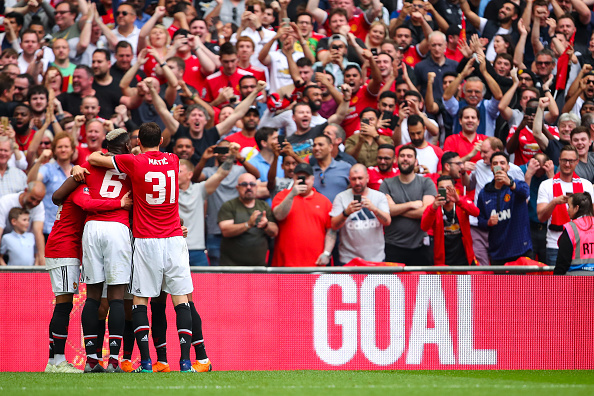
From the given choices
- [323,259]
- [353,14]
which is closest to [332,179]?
[323,259]

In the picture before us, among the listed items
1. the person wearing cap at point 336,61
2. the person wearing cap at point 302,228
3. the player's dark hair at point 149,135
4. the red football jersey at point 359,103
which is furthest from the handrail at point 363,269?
the person wearing cap at point 336,61

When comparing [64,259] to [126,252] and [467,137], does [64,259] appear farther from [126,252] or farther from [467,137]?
[467,137]

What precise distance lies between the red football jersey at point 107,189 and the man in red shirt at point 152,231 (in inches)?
5.2

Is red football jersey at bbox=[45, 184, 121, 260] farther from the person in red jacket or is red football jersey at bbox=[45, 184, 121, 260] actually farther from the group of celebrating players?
the person in red jacket

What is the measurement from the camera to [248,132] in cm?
1328

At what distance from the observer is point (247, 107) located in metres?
13.0

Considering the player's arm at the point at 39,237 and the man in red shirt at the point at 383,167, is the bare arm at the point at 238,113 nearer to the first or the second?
the man in red shirt at the point at 383,167

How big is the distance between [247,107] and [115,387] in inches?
265

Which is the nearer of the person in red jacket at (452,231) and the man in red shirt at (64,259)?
the man in red shirt at (64,259)

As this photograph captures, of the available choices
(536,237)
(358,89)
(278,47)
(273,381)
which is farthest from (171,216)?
(278,47)

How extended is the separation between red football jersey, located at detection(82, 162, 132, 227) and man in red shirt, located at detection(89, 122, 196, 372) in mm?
133

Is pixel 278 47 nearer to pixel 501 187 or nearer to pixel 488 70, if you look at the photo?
pixel 488 70

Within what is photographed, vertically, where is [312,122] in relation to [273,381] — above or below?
above

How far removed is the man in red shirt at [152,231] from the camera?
8.06 meters
